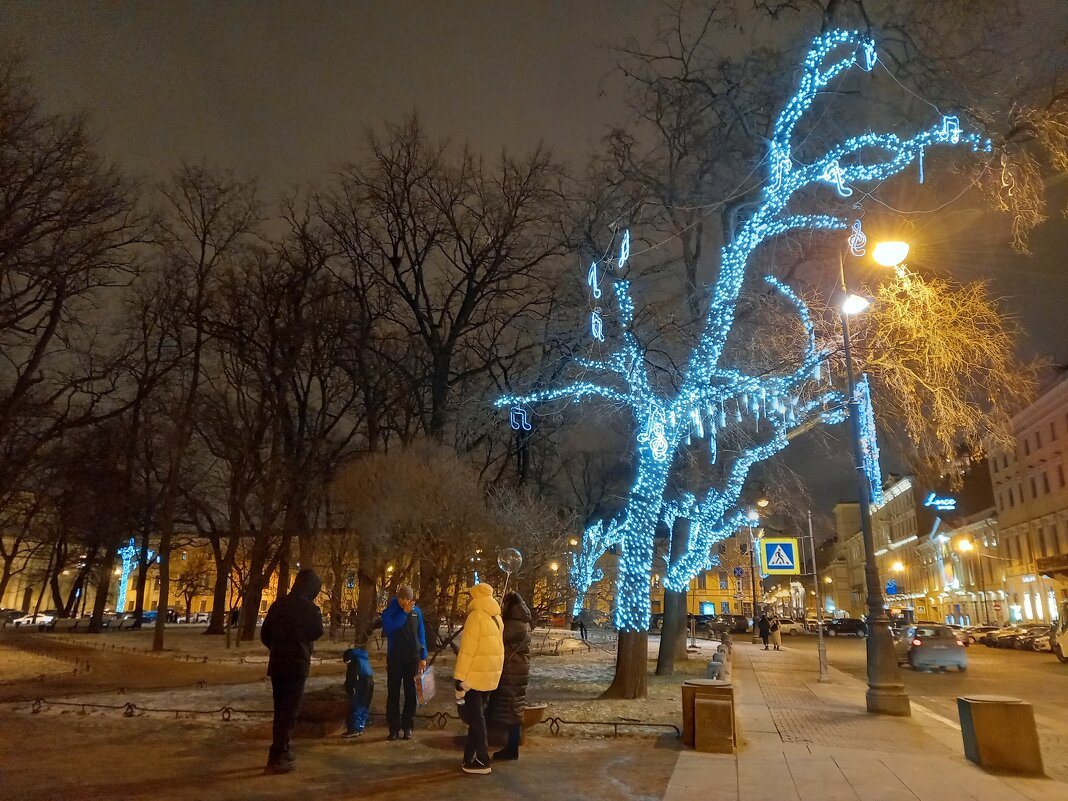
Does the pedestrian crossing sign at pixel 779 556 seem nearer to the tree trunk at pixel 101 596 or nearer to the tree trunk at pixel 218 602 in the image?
the tree trunk at pixel 218 602

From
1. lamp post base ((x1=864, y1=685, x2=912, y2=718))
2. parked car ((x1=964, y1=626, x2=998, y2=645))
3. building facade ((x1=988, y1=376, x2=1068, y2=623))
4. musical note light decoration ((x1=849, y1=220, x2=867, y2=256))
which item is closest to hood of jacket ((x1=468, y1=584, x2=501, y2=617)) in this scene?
lamp post base ((x1=864, y1=685, x2=912, y2=718))

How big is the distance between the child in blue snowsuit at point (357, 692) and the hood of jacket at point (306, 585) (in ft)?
5.69

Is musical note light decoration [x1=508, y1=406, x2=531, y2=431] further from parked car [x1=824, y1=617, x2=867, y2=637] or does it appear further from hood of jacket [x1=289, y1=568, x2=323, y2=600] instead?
parked car [x1=824, y1=617, x2=867, y2=637]

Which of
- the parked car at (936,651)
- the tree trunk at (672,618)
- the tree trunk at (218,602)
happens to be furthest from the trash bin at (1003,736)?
the tree trunk at (218,602)

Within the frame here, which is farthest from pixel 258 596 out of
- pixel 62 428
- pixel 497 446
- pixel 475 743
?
pixel 475 743

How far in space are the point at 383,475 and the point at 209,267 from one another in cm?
1376

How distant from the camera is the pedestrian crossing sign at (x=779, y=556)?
55.2 ft

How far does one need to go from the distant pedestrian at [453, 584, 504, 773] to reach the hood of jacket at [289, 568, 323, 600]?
5.20 ft

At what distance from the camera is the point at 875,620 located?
1279cm

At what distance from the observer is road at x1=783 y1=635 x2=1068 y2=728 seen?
14.6 m

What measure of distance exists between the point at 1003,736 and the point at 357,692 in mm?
7348

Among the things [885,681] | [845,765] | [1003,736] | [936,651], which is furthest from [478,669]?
[936,651]

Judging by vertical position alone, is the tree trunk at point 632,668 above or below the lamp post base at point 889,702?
above

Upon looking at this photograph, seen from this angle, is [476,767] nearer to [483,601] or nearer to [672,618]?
[483,601]
